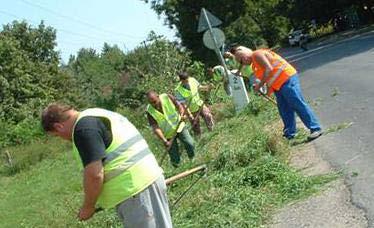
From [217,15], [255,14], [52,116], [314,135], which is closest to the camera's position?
[52,116]

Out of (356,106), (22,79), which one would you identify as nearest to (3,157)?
(22,79)

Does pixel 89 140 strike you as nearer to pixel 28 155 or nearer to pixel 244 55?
pixel 244 55

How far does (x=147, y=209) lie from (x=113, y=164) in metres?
0.38

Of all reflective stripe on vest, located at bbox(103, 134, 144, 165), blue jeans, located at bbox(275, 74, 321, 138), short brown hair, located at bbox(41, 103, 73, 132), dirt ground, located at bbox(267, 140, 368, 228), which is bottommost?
dirt ground, located at bbox(267, 140, 368, 228)

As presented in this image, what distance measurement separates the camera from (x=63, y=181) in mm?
20031

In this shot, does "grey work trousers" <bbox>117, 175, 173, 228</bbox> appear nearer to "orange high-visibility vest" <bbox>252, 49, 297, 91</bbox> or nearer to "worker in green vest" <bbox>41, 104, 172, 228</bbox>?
"worker in green vest" <bbox>41, 104, 172, 228</bbox>

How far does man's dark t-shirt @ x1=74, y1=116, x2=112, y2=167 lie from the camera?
4.16 metres

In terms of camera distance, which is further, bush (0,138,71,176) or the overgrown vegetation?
bush (0,138,71,176)

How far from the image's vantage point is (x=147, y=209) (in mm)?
4398

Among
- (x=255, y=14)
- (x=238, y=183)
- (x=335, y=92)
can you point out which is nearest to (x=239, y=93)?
(x=335, y=92)

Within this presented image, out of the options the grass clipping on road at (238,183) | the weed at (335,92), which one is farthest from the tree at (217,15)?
the grass clipping on road at (238,183)

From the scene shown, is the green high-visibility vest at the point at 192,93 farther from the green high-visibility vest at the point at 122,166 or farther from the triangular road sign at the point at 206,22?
the green high-visibility vest at the point at 122,166

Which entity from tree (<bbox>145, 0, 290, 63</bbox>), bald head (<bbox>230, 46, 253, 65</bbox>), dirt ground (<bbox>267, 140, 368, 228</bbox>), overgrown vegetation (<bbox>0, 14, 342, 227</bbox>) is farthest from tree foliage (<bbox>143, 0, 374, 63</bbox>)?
dirt ground (<bbox>267, 140, 368, 228</bbox>)

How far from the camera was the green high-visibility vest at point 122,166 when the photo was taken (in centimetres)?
433
